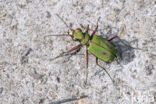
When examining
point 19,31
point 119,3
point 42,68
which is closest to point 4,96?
point 42,68

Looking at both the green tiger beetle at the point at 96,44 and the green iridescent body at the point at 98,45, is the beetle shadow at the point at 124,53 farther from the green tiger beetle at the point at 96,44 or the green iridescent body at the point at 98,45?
the green iridescent body at the point at 98,45

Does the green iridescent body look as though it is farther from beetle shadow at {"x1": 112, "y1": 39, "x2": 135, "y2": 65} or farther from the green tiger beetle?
beetle shadow at {"x1": 112, "y1": 39, "x2": 135, "y2": 65}

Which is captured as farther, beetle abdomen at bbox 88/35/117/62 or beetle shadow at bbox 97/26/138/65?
beetle shadow at bbox 97/26/138/65

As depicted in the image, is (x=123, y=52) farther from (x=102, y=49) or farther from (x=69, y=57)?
(x=69, y=57)

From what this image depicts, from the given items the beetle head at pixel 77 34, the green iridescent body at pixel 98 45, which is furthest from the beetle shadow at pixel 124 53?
the beetle head at pixel 77 34

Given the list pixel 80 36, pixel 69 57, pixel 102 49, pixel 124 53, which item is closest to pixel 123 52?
pixel 124 53

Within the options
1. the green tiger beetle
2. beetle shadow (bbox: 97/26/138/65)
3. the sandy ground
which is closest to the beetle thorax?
the green tiger beetle

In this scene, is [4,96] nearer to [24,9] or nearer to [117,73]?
[24,9]
